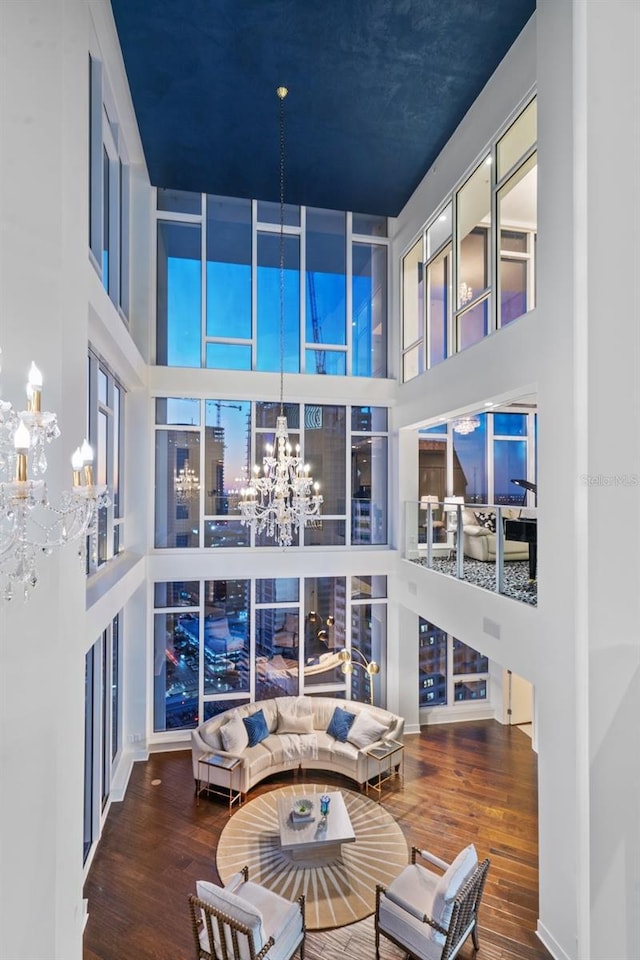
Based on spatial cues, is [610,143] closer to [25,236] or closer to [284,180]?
[25,236]

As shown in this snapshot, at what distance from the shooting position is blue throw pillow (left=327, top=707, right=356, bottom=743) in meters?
7.52

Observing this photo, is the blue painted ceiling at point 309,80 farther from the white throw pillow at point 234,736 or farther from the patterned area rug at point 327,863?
the patterned area rug at point 327,863

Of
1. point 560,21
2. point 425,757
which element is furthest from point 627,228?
point 425,757

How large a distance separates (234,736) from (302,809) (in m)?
1.65

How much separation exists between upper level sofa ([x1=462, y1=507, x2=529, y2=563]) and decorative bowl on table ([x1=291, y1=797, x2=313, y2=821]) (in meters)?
3.60

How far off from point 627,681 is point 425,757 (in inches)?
305

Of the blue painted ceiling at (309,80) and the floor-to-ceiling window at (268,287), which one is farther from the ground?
the blue painted ceiling at (309,80)

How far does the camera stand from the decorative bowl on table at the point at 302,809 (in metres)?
5.71

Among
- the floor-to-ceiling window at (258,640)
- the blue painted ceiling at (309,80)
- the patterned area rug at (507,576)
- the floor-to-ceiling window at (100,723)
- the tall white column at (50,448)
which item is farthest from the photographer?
the floor-to-ceiling window at (258,640)

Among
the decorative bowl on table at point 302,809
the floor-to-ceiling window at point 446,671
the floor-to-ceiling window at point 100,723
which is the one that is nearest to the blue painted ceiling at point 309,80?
the floor-to-ceiling window at point 100,723

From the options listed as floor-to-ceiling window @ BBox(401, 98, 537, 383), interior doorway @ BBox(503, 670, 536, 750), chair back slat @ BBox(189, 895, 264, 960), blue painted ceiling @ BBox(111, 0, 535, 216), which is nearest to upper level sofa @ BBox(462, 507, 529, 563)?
floor-to-ceiling window @ BBox(401, 98, 537, 383)

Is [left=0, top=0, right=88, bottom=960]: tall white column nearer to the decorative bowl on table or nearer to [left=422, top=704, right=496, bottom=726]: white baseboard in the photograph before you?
the decorative bowl on table

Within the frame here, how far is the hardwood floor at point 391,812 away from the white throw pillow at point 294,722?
2.21 feet

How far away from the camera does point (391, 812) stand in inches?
248
